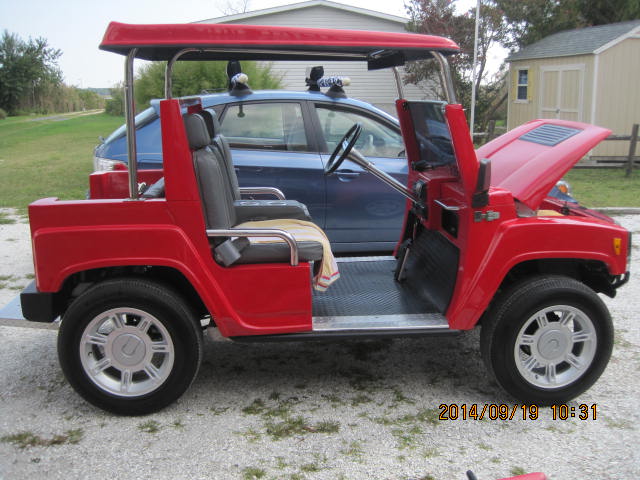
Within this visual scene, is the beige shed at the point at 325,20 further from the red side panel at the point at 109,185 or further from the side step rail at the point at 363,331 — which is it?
the side step rail at the point at 363,331

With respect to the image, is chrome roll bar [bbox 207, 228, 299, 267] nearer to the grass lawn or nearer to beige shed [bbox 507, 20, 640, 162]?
the grass lawn

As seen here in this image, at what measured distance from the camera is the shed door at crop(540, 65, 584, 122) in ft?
50.4

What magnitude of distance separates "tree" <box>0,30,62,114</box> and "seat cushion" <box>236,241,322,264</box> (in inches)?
1511

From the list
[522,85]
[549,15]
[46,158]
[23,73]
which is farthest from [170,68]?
[23,73]

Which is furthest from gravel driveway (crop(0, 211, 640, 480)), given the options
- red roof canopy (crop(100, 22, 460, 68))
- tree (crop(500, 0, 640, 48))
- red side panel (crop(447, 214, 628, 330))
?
tree (crop(500, 0, 640, 48))

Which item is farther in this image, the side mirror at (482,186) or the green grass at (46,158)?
the green grass at (46,158)

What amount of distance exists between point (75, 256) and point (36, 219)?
0.96 ft

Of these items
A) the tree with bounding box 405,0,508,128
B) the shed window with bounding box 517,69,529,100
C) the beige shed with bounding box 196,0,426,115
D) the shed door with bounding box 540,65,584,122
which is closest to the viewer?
the shed door with bounding box 540,65,584,122

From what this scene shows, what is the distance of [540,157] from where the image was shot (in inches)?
154

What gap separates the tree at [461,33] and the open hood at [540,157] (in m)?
14.8

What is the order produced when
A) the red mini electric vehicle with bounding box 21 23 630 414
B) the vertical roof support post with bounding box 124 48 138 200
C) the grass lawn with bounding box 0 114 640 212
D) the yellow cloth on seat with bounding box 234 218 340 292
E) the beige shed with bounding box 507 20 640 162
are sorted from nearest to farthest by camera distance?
the vertical roof support post with bounding box 124 48 138 200 → the red mini electric vehicle with bounding box 21 23 630 414 → the yellow cloth on seat with bounding box 234 218 340 292 → the grass lawn with bounding box 0 114 640 212 → the beige shed with bounding box 507 20 640 162

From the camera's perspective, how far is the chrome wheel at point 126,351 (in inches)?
143

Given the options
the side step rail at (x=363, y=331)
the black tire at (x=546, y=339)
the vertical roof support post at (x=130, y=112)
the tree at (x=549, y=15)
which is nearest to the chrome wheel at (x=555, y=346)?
the black tire at (x=546, y=339)

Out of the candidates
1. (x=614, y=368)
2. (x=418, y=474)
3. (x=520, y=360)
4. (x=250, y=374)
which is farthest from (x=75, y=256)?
(x=614, y=368)
